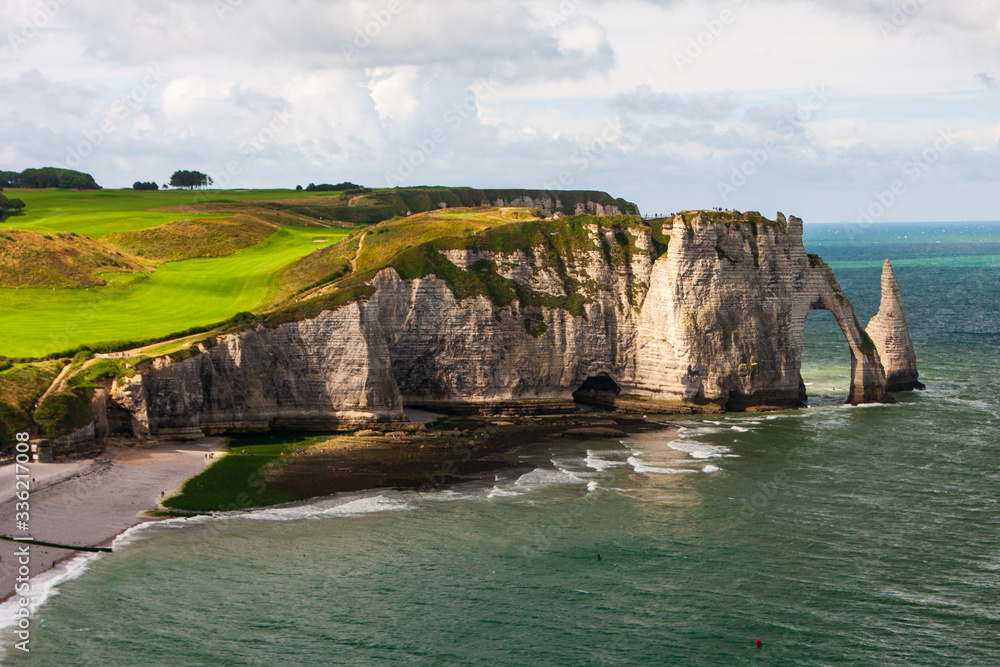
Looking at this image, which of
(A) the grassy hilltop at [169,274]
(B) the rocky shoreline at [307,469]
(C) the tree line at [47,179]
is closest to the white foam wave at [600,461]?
(B) the rocky shoreline at [307,469]

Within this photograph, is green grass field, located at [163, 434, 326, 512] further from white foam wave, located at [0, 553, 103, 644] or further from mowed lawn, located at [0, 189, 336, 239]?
mowed lawn, located at [0, 189, 336, 239]

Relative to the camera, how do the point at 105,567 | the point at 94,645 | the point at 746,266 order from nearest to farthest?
the point at 94,645 → the point at 105,567 → the point at 746,266

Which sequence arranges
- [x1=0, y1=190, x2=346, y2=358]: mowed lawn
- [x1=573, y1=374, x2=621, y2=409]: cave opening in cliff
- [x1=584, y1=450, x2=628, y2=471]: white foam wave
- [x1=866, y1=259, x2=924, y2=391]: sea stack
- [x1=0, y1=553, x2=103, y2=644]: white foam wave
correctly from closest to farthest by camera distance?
[x1=0, y1=553, x2=103, y2=644]: white foam wave
[x1=584, y1=450, x2=628, y2=471]: white foam wave
[x1=0, y1=190, x2=346, y2=358]: mowed lawn
[x1=573, y1=374, x2=621, y2=409]: cave opening in cliff
[x1=866, y1=259, x2=924, y2=391]: sea stack

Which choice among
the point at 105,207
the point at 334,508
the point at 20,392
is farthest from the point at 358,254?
the point at 105,207

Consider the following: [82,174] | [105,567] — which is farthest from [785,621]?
[82,174]

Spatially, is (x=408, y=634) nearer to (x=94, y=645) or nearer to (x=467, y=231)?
(x=94, y=645)

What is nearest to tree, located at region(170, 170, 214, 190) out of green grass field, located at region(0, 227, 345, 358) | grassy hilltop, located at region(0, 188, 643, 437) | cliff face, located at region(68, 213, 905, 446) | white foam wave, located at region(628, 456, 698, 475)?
grassy hilltop, located at region(0, 188, 643, 437)
